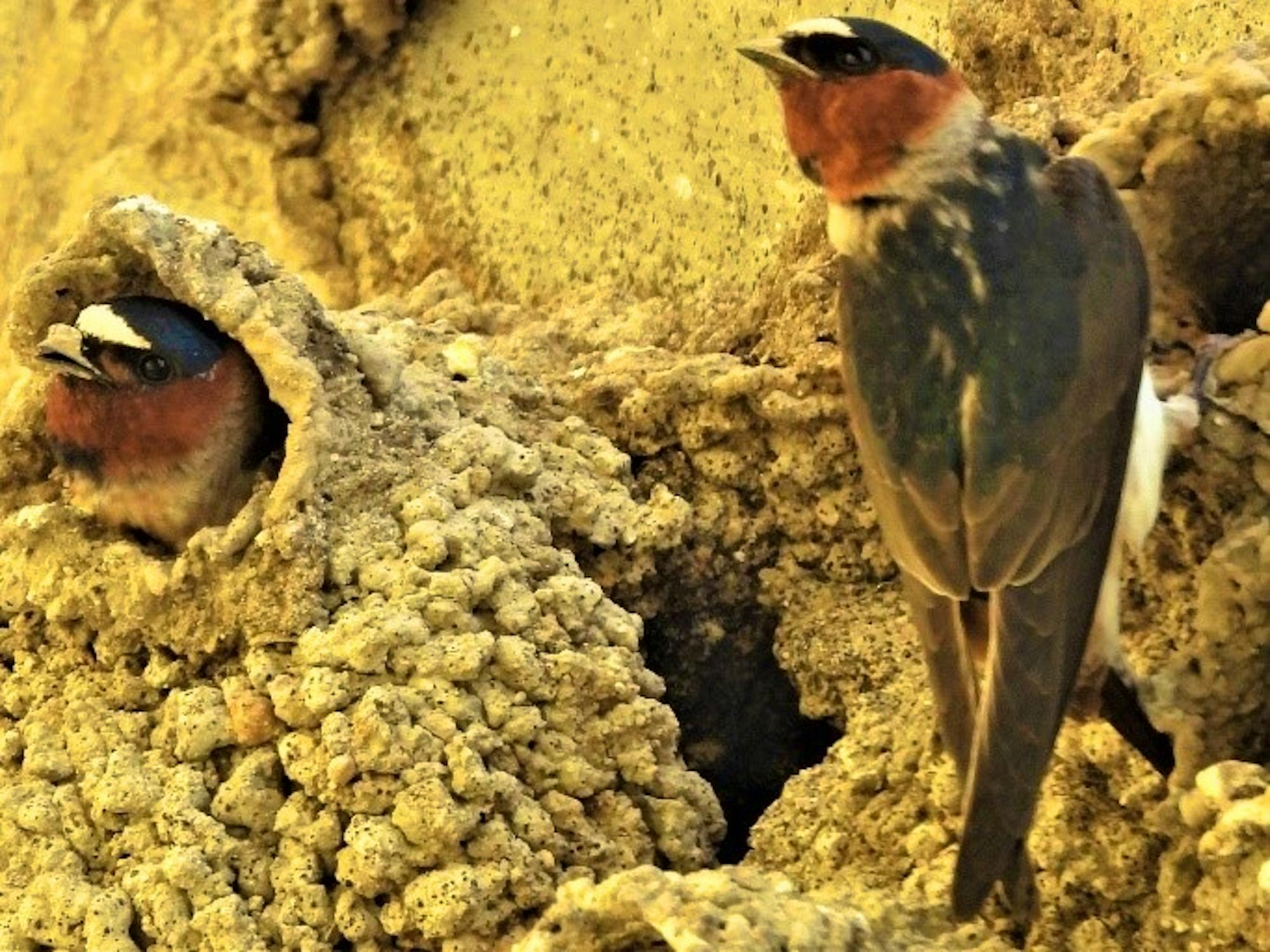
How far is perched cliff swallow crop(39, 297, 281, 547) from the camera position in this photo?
6.33 ft

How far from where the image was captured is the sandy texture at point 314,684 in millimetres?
1728

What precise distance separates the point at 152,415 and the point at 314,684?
389 millimetres

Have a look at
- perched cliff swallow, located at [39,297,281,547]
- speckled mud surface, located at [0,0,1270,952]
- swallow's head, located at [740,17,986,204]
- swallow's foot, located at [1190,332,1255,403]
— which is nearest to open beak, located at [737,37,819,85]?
swallow's head, located at [740,17,986,204]

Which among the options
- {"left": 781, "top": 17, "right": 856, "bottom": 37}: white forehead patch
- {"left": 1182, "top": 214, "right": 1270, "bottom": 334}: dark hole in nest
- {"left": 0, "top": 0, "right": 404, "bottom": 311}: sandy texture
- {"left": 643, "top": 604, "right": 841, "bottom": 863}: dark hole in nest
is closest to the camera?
{"left": 781, "top": 17, "right": 856, "bottom": 37}: white forehead patch

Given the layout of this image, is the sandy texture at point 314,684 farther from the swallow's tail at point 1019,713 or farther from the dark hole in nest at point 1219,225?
the dark hole in nest at point 1219,225

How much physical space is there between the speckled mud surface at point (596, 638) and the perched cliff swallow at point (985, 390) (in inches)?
4.3

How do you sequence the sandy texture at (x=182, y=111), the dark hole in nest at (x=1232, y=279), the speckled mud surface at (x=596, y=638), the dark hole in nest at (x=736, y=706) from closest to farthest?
the speckled mud surface at (x=596, y=638), the dark hole in nest at (x=1232, y=279), the dark hole in nest at (x=736, y=706), the sandy texture at (x=182, y=111)

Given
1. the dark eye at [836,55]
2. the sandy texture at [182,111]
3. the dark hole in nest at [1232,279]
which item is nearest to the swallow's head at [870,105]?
the dark eye at [836,55]

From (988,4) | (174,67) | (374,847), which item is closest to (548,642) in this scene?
(374,847)

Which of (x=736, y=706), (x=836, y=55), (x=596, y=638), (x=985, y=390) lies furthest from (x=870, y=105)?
(x=736, y=706)

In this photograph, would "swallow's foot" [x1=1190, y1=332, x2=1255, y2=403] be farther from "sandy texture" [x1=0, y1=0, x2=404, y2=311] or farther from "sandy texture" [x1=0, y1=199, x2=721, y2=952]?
"sandy texture" [x1=0, y1=0, x2=404, y2=311]

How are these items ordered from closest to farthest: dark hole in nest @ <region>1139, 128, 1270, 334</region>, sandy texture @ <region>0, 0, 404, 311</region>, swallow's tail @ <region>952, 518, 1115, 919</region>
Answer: swallow's tail @ <region>952, 518, 1115, 919</region> → dark hole in nest @ <region>1139, 128, 1270, 334</region> → sandy texture @ <region>0, 0, 404, 311</region>

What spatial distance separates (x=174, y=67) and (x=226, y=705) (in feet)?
5.27

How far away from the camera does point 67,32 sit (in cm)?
321
